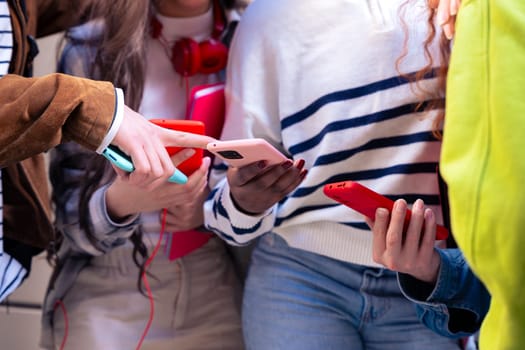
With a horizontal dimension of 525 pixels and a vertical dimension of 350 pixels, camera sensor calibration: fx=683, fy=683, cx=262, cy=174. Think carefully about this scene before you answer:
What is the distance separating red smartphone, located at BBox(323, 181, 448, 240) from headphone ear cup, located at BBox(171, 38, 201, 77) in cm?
39

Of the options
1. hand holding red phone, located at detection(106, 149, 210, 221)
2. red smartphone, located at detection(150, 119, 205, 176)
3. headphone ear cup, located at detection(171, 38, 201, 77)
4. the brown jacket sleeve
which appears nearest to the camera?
the brown jacket sleeve

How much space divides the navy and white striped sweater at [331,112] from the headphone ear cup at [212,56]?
65mm

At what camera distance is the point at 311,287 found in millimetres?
968

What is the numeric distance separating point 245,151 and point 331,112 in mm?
194

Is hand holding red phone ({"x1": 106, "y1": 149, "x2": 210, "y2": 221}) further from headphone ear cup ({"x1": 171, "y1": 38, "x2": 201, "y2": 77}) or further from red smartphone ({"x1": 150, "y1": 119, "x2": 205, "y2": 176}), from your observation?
headphone ear cup ({"x1": 171, "y1": 38, "x2": 201, "y2": 77})

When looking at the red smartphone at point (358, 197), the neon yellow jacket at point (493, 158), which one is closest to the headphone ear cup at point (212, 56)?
the red smartphone at point (358, 197)

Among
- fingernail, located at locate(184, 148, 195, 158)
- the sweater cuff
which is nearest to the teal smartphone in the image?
the sweater cuff

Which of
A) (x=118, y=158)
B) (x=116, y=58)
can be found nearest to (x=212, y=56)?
(x=116, y=58)

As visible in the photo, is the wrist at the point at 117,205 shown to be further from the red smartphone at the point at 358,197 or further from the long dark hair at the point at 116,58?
the red smartphone at the point at 358,197

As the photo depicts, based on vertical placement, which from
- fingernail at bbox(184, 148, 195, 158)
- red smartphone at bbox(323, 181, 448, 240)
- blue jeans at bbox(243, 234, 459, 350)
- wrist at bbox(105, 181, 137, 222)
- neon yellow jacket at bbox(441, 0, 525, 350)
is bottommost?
blue jeans at bbox(243, 234, 459, 350)

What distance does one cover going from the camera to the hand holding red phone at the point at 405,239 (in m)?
0.73

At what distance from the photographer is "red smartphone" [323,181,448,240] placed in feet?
2.28

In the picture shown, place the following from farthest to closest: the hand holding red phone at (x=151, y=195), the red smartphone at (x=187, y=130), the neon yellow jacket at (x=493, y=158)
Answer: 1. the hand holding red phone at (x=151, y=195)
2. the red smartphone at (x=187, y=130)
3. the neon yellow jacket at (x=493, y=158)

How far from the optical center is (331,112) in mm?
909
